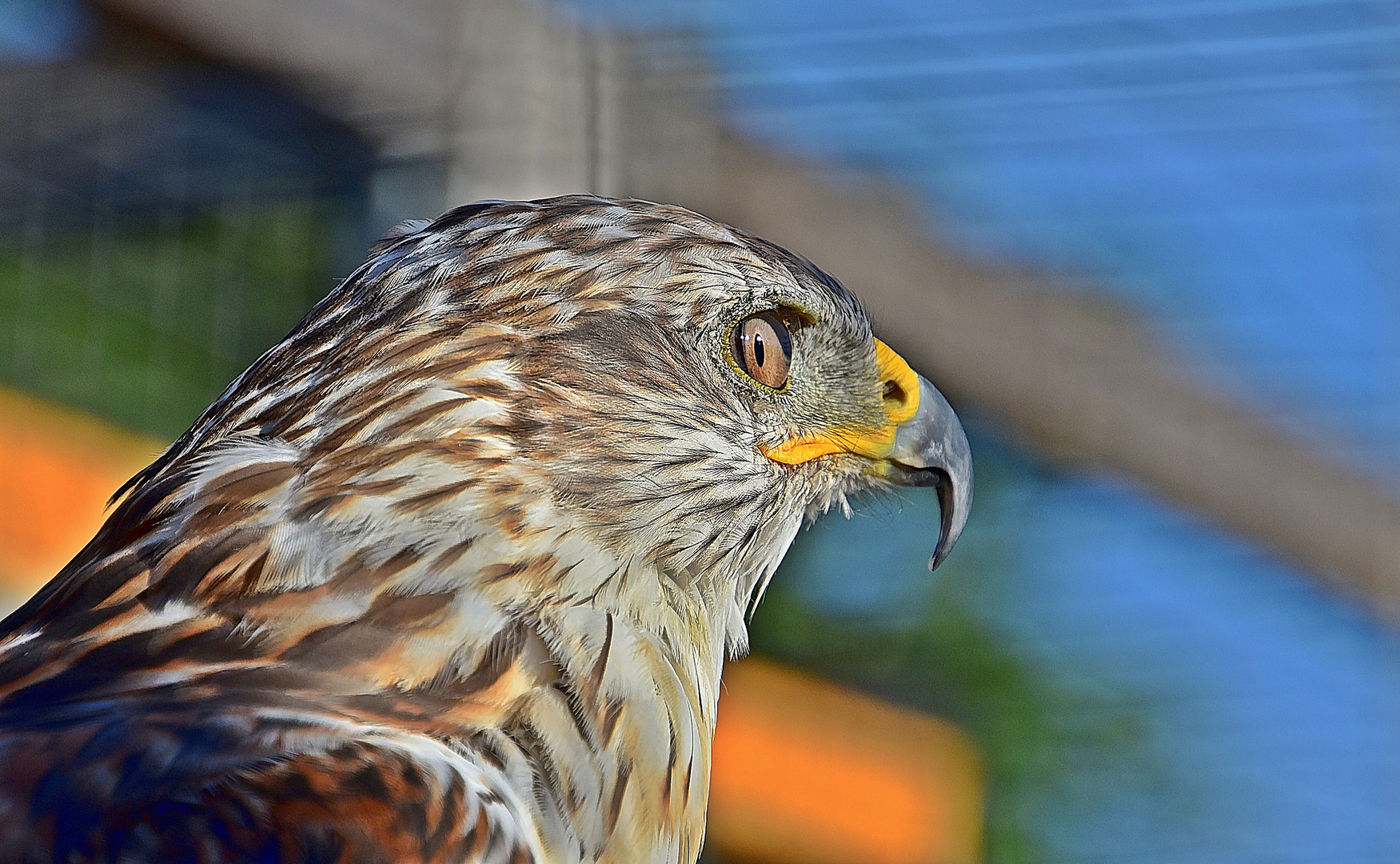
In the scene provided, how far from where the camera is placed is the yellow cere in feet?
4.02

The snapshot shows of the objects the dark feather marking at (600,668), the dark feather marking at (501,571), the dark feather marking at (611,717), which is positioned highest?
the dark feather marking at (501,571)

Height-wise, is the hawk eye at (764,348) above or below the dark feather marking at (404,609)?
above

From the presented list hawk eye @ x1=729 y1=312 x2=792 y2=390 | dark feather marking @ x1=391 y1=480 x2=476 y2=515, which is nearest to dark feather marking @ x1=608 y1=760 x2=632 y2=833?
dark feather marking @ x1=391 y1=480 x2=476 y2=515

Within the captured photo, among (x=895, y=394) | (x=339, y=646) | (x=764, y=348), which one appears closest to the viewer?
(x=339, y=646)

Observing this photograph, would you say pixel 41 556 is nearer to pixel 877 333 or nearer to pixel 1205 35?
pixel 877 333

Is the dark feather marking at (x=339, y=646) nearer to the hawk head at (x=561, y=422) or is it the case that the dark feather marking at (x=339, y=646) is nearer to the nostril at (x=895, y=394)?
the hawk head at (x=561, y=422)

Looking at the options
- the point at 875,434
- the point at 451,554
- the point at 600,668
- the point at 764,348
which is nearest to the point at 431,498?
the point at 451,554

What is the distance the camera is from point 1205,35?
1552 millimetres

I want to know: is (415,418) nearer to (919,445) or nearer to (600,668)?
(600,668)

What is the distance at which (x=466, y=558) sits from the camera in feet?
3.31

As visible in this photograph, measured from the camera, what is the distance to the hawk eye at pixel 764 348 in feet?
3.87

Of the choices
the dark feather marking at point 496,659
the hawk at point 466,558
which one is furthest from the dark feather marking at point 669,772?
the dark feather marking at point 496,659

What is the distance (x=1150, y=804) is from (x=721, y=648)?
1.55m

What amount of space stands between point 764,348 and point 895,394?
17 cm
